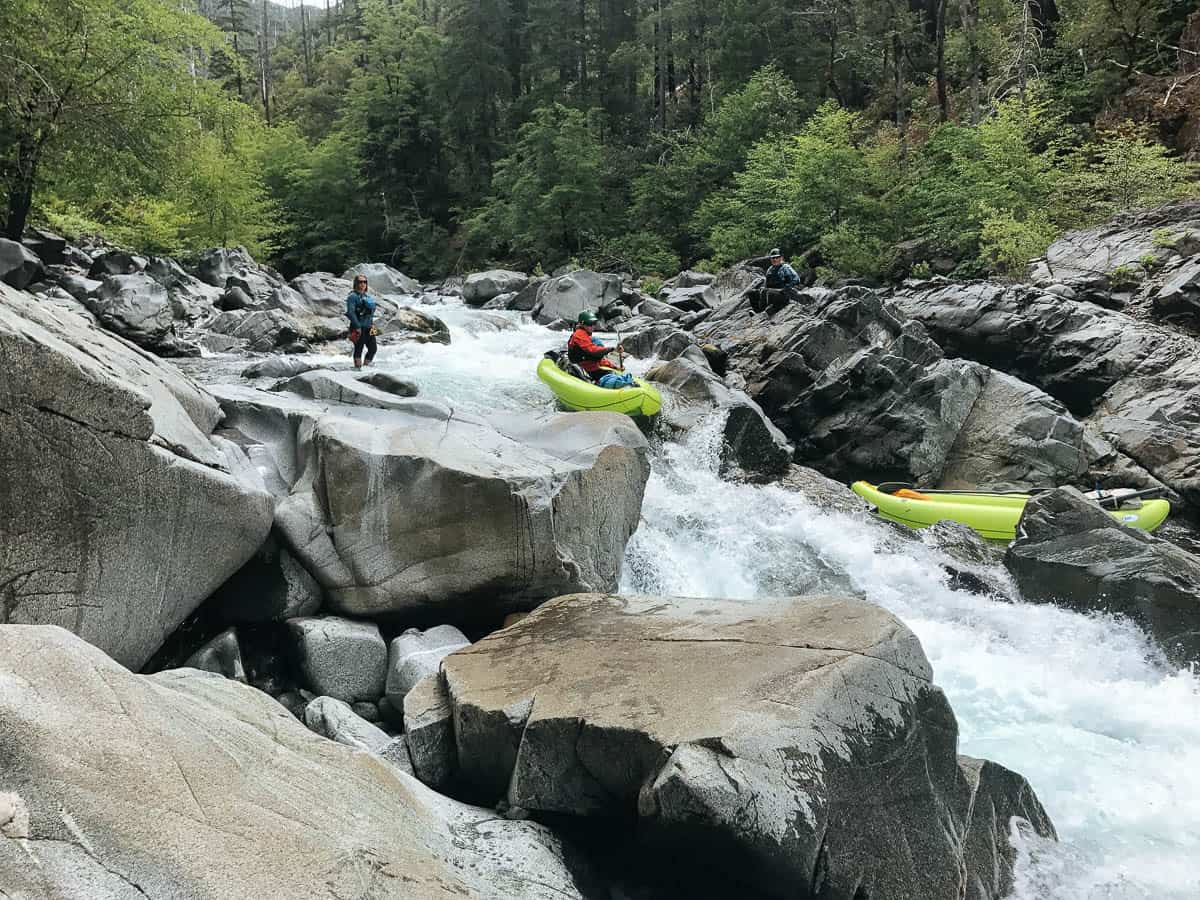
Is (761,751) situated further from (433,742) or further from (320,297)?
(320,297)

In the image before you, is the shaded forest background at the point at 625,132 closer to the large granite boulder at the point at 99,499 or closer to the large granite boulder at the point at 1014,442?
the large granite boulder at the point at 1014,442

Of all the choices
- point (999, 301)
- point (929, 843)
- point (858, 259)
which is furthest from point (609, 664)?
point (858, 259)

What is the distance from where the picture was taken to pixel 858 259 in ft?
62.0

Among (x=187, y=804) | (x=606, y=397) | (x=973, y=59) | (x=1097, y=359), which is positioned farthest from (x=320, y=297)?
(x=187, y=804)

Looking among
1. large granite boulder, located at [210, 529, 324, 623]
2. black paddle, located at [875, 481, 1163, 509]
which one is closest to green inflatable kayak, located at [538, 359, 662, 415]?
black paddle, located at [875, 481, 1163, 509]

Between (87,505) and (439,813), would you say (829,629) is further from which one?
(87,505)

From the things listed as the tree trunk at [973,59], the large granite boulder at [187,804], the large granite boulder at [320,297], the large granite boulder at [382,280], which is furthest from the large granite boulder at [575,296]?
the large granite boulder at [187,804]

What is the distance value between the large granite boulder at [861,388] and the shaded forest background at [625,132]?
17.7 feet

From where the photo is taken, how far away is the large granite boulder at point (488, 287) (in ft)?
83.9

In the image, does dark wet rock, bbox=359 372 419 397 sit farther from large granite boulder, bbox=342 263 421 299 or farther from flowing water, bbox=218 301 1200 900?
large granite boulder, bbox=342 263 421 299

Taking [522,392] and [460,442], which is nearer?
[460,442]

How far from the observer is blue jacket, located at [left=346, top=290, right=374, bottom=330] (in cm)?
1222

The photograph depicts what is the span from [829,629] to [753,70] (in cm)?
3053

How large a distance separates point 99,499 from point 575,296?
18.4m
